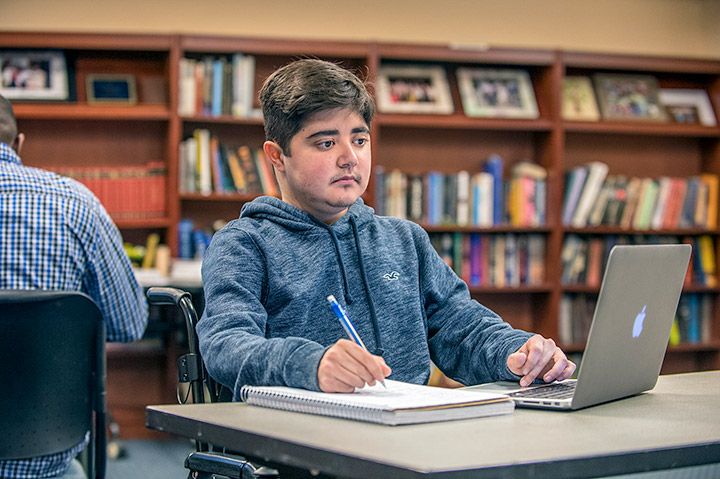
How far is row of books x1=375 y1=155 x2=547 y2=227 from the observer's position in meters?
5.29

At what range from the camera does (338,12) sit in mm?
5516

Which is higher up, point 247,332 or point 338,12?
point 338,12

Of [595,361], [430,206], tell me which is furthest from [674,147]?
[595,361]

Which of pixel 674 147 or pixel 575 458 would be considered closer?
pixel 575 458

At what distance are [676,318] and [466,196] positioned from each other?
131 cm

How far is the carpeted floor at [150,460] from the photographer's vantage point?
425cm

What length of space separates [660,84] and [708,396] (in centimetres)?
463

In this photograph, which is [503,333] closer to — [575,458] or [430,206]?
[575,458]

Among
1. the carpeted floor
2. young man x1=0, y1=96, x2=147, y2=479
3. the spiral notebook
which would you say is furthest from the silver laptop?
the carpeted floor

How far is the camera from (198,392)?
1.71 m

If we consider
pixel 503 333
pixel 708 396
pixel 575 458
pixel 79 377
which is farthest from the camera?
pixel 79 377

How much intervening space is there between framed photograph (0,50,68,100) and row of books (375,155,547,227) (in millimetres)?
1626

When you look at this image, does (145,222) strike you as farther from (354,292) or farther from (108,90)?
(354,292)

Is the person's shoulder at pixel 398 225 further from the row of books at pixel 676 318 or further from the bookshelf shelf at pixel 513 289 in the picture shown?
the row of books at pixel 676 318
